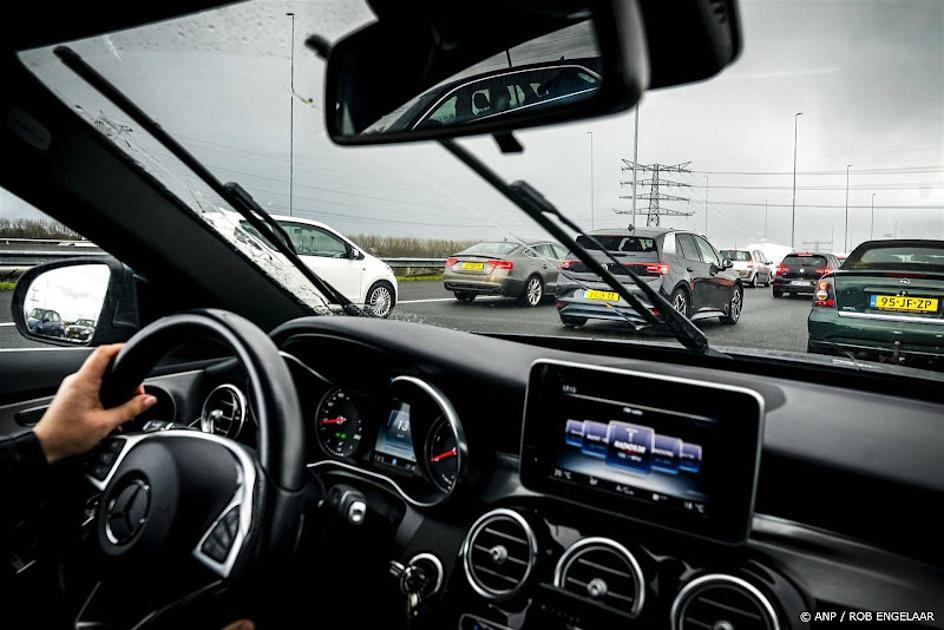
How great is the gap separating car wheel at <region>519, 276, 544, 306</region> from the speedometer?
99cm

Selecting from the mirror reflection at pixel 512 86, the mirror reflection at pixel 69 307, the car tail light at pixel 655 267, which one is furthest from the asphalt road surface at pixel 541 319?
the mirror reflection at pixel 512 86

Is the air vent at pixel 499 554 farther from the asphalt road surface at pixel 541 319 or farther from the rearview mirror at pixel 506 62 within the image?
the rearview mirror at pixel 506 62

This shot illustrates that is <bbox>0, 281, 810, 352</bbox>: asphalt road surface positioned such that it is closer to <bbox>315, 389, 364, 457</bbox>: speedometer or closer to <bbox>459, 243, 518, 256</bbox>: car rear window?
<bbox>459, 243, 518, 256</bbox>: car rear window

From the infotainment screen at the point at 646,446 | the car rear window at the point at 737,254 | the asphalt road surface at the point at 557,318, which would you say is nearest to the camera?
the infotainment screen at the point at 646,446

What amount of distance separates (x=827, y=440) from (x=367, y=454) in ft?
4.85

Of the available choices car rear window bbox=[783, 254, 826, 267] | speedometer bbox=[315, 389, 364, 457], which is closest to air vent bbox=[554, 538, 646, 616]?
speedometer bbox=[315, 389, 364, 457]

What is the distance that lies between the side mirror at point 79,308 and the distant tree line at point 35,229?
216 millimetres

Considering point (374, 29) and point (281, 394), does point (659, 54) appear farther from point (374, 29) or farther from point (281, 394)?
point (281, 394)

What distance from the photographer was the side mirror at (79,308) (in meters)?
2.87

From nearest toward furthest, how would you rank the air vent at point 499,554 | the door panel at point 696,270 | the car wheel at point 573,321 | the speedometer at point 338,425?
the air vent at point 499,554, the speedometer at point 338,425, the door panel at point 696,270, the car wheel at point 573,321

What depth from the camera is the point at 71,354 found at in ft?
9.70

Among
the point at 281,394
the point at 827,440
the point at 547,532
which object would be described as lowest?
the point at 547,532

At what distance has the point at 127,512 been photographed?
1.54 metres

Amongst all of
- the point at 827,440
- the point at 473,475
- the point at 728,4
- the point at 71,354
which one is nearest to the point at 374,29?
the point at 728,4
